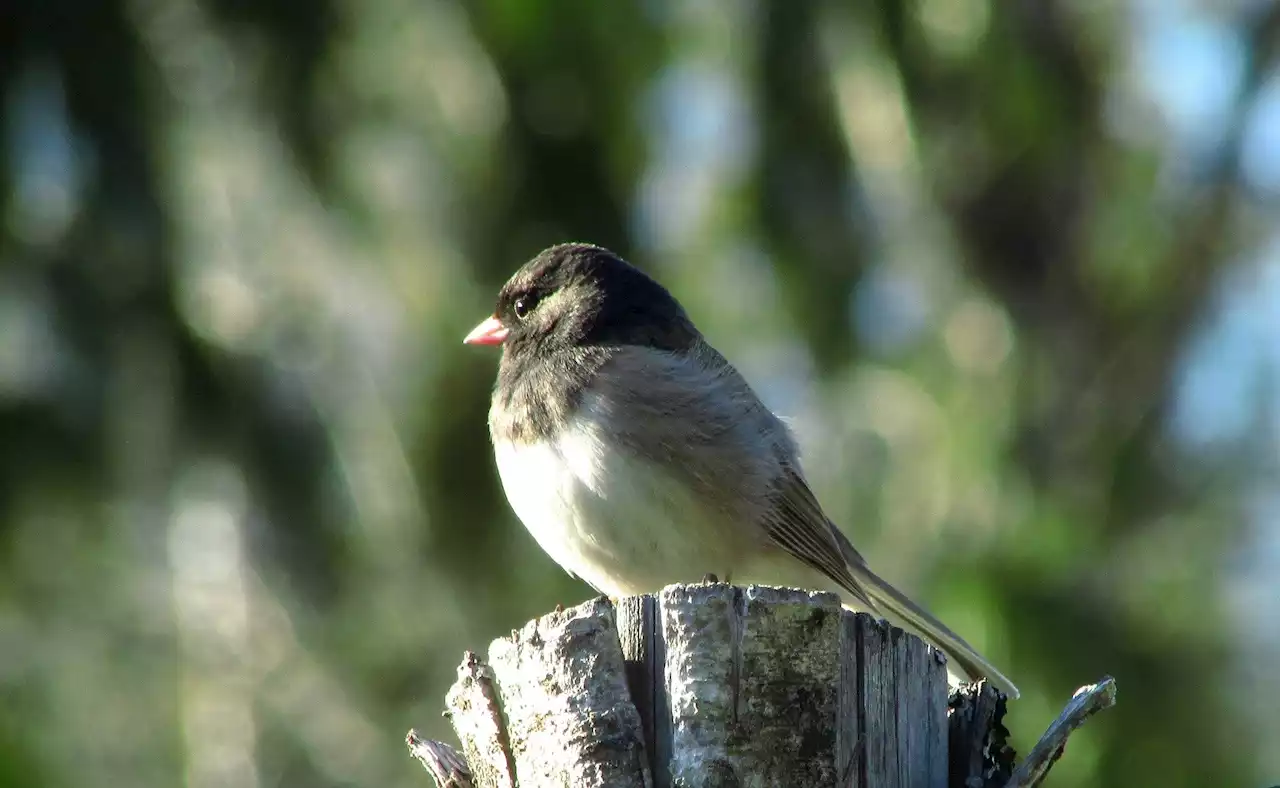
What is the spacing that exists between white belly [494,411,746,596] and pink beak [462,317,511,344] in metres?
0.51

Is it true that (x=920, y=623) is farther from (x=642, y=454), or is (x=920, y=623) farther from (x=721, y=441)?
(x=642, y=454)

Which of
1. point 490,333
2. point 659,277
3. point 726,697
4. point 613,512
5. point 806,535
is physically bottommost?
point 726,697

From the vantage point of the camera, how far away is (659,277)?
5.30 meters

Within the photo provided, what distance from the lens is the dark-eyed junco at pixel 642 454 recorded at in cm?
332

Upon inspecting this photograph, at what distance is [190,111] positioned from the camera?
479cm

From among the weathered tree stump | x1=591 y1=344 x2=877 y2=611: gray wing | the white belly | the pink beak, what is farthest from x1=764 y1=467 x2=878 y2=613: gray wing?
the weathered tree stump

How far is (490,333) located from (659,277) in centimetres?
143

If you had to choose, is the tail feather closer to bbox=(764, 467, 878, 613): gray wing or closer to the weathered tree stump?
bbox=(764, 467, 878, 613): gray wing

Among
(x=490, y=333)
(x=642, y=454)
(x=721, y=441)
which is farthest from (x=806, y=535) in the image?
(x=490, y=333)

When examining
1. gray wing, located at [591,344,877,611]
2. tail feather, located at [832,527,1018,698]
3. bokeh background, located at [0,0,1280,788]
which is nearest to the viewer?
tail feather, located at [832,527,1018,698]

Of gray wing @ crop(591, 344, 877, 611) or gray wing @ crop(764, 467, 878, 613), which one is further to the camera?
gray wing @ crop(764, 467, 878, 613)

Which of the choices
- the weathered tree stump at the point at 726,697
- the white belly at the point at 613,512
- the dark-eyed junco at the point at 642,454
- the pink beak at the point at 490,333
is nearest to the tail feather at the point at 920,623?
the dark-eyed junco at the point at 642,454

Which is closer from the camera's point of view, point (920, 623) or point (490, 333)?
point (920, 623)

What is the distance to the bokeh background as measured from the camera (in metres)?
4.49
